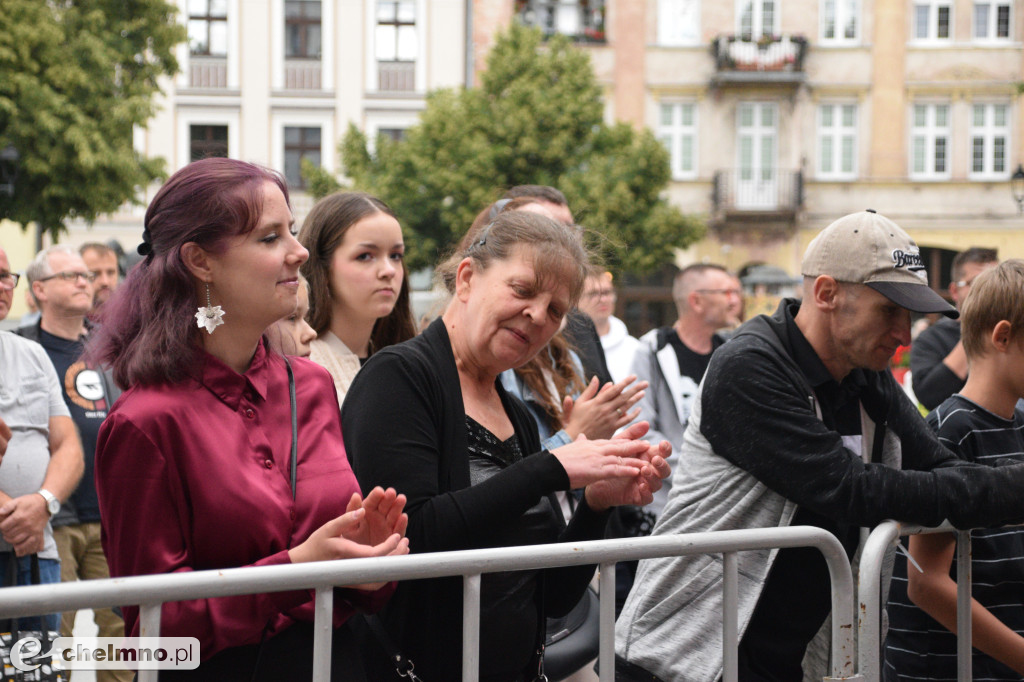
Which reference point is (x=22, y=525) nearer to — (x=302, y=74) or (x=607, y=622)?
(x=607, y=622)

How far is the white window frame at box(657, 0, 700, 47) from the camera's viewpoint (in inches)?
1181

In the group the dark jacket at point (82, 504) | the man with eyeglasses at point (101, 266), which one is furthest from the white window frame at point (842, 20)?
the dark jacket at point (82, 504)

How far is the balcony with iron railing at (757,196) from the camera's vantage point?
2955 cm

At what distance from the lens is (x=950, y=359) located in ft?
17.9

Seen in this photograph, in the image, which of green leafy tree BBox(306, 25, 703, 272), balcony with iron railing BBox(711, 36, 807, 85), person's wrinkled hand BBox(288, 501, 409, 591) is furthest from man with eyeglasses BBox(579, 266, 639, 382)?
balcony with iron railing BBox(711, 36, 807, 85)

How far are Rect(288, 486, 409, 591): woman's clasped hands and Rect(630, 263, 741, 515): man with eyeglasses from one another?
298 centimetres

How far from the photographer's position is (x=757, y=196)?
29797mm

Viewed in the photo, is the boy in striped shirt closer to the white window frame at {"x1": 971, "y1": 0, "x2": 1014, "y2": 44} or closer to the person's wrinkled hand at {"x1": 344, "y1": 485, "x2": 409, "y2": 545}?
the person's wrinkled hand at {"x1": 344, "y1": 485, "x2": 409, "y2": 545}

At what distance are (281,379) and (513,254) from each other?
62 centimetres

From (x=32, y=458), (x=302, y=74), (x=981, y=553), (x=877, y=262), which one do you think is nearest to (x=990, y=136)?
(x=302, y=74)

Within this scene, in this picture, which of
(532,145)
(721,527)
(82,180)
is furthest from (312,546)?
(532,145)

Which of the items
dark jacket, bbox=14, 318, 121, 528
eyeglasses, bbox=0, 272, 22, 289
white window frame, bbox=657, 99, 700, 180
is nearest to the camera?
eyeglasses, bbox=0, 272, 22, 289

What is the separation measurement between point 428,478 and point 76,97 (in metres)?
19.1

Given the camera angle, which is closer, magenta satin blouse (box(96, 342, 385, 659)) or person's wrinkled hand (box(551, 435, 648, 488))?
magenta satin blouse (box(96, 342, 385, 659))
